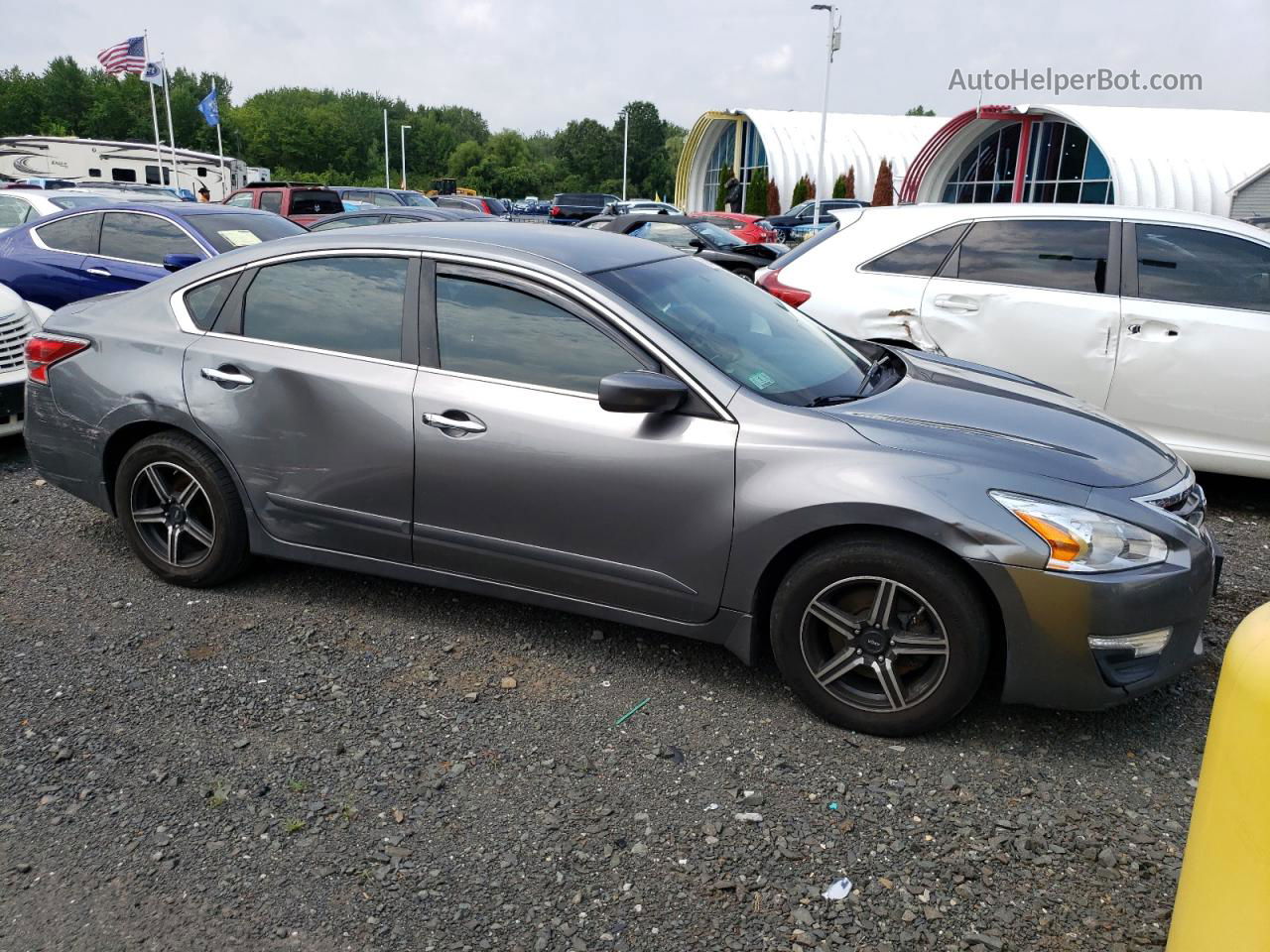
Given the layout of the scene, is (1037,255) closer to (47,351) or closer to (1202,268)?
(1202,268)

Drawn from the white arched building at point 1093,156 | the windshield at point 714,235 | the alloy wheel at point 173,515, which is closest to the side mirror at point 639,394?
the alloy wheel at point 173,515

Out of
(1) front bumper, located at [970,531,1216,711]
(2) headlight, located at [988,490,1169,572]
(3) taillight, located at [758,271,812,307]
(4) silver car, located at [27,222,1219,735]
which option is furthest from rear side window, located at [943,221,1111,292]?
(2) headlight, located at [988,490,1169,572]

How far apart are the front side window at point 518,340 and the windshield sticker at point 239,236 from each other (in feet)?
18.4

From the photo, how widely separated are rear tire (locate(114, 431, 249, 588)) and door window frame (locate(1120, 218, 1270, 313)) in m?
4.84

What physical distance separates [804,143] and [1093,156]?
61.4 ft

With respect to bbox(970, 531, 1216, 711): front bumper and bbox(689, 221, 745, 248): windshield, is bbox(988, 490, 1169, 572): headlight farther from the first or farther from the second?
bbox(689, 221, 745, 248): windshield

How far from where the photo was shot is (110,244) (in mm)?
8750

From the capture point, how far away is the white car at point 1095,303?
5.59 metres

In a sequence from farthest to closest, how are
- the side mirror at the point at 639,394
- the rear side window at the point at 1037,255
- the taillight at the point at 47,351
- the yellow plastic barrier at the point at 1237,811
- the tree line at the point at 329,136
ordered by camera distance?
the tree line at the point at 329,136, the rear side window at the point at 1037,255, the taillight at the point at 47,351, the side mirror at the point at 639,394, the yellow plastic barrier at the point at 1237,811

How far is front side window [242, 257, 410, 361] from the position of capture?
157 inches

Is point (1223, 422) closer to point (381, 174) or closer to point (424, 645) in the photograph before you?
point (424, 645)

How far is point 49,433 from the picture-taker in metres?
4.57

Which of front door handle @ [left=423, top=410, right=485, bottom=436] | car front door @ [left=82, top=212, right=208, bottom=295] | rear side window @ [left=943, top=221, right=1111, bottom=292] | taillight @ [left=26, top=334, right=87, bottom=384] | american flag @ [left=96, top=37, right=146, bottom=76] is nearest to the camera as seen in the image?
front door handle @ [left=423, top=410, right=485, bottom=436]

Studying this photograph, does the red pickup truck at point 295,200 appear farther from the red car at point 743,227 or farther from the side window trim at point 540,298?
the side window trim at point 540,298
